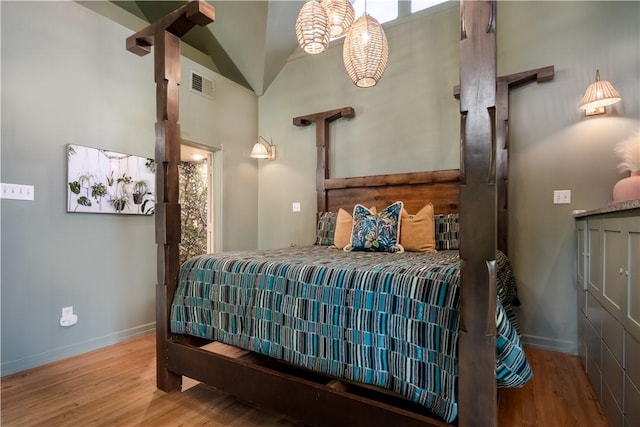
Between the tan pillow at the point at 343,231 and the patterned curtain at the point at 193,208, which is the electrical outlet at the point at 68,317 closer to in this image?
the tan pillow at the point at 343,231

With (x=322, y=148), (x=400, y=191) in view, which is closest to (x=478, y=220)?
(x=400, y=191)

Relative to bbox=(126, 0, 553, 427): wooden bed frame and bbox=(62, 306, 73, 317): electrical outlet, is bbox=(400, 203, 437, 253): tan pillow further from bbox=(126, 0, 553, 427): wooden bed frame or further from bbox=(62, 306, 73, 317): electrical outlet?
bbox=(62, 306, 73, 317): electrical outlet

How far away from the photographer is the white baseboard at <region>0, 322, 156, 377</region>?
87.8 inches

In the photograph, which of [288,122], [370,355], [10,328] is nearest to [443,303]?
[370,355]

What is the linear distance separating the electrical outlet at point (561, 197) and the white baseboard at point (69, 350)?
12.0 feet

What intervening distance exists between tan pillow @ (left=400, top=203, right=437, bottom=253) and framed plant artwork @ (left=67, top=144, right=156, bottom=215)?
2290 millimetres

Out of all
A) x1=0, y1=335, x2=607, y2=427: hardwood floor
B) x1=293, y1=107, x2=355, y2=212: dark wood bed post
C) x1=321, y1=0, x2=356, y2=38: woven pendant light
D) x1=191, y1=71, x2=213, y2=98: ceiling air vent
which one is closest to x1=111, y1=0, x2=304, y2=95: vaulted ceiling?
x1=191, y1=71, x2=213, y2=98: ceiling air vent

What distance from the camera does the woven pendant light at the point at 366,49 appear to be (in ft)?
6.63

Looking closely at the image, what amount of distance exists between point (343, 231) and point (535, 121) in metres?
1.82

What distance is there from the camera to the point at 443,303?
4.04ft

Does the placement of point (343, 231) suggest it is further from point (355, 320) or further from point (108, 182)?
point (108, 182)

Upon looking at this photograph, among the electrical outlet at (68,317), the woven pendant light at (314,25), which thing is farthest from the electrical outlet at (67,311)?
the woven pendant light at (314,25)

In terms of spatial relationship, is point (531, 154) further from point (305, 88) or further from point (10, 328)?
point (10, 328)

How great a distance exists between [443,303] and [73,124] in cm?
289
